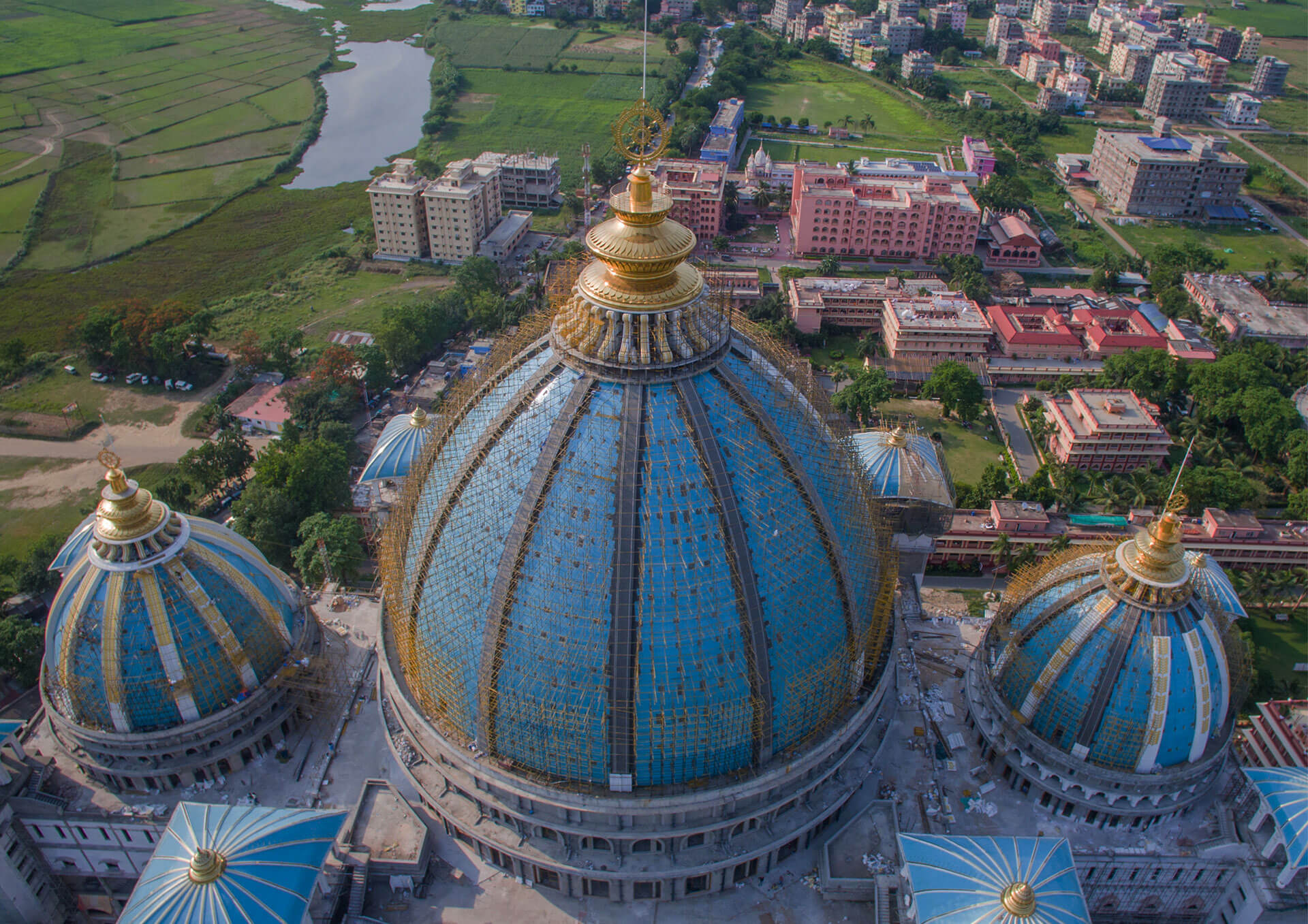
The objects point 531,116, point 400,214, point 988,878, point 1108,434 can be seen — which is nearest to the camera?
point 988,878

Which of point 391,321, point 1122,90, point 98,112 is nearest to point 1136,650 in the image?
point 391,321

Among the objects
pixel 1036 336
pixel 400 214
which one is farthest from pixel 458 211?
pixel 1036 336

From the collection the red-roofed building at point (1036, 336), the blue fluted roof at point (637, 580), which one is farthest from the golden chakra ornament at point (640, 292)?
the red-roofed building at point (1036, 336)

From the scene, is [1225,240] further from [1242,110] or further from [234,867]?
[234,867]

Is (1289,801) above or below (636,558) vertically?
below

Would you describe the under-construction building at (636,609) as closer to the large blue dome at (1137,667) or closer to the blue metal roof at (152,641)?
the large blue dome at (1137,667)

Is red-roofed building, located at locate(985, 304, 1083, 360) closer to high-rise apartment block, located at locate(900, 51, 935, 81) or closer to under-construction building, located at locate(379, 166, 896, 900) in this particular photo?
under-construction building, located at locate(379, 166, 896, 900)

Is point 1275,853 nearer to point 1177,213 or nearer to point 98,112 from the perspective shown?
point 1177,213
